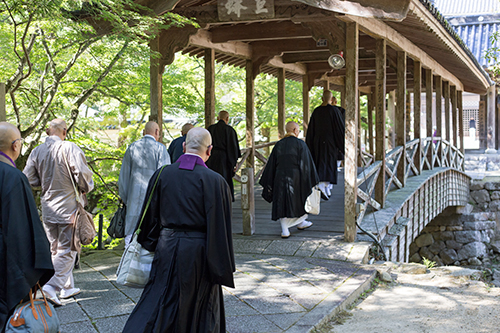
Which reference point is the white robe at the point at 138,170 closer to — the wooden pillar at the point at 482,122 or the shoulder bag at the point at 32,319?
the shoulder bag at the point at 32,319

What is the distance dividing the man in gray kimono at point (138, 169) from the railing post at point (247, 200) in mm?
2260

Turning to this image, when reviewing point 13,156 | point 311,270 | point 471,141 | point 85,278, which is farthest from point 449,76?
point 471,141

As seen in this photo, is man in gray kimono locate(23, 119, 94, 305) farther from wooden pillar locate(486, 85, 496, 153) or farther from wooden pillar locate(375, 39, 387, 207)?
wooden pillar locate(486, 85, 496, 153)

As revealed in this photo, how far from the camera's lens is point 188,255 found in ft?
10.00

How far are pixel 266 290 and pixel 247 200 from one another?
2.28 meters

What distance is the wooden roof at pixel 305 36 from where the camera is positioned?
258 inches

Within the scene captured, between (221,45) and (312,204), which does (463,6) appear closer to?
(221,45)

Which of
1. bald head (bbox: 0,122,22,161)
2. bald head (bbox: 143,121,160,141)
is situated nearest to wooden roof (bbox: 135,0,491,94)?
bald head (bbox: 143,121,160,141)

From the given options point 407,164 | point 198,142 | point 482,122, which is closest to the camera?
point 198,142

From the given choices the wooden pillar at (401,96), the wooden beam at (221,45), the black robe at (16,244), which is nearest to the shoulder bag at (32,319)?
the black robe at (16,244)

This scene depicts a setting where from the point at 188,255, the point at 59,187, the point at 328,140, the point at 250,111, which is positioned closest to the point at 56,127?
the point at 59,187

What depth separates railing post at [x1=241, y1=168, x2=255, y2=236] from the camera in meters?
7.07

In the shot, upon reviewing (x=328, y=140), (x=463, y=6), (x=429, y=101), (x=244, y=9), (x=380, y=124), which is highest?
(x=463, y=6)

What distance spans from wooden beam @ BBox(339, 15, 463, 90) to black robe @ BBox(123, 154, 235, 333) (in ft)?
13.6
